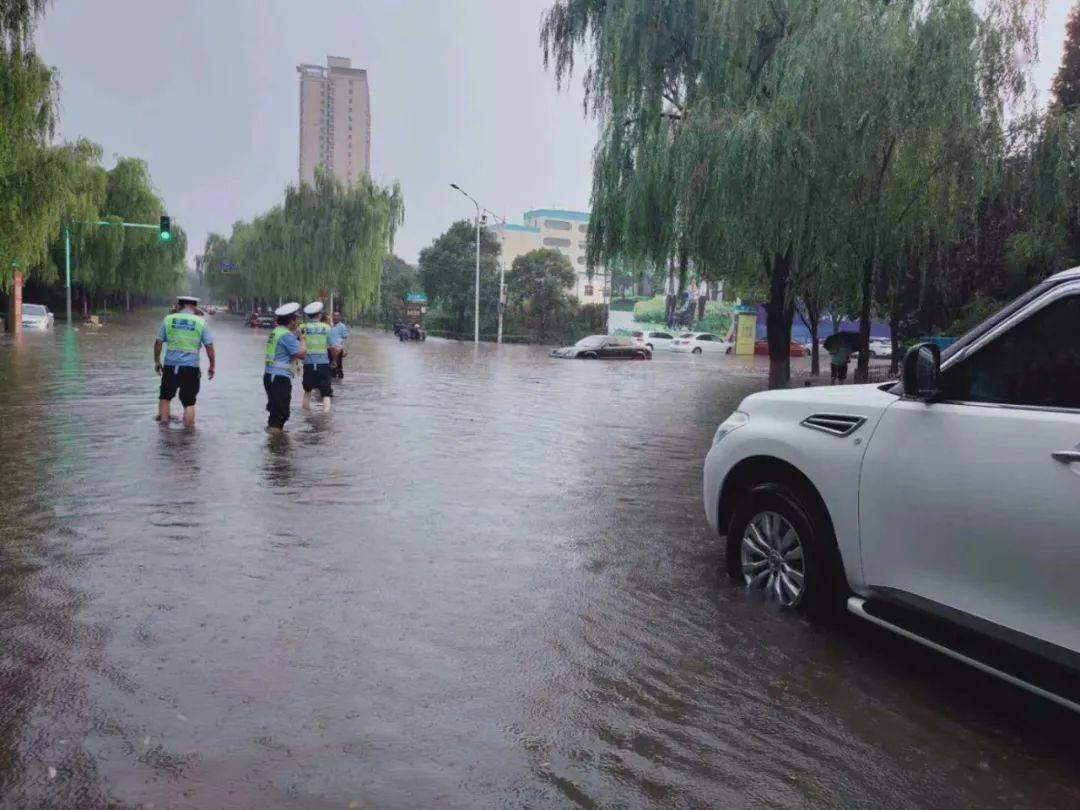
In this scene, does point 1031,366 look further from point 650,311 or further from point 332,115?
point 332,115

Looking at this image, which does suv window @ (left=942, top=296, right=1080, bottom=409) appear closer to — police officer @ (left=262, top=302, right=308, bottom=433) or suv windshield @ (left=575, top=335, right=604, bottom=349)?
police officer @ (left=262, top=302, right=308, bottom=433)

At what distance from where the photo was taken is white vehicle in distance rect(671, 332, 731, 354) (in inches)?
2163

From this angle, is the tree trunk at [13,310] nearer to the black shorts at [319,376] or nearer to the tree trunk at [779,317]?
the black shorts at [319,376]

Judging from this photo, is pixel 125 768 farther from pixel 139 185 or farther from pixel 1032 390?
pixel 139 185

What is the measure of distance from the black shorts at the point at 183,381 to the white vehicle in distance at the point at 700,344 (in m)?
44.5

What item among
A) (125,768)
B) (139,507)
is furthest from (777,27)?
(125,768)

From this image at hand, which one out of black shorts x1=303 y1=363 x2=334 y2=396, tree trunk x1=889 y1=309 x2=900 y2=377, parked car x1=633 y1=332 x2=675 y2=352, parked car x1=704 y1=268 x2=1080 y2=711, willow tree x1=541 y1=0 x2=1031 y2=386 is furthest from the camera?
parked car x1=633 y1=332 x2=675 y2=352

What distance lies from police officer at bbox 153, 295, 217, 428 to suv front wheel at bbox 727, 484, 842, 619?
26.1 ft

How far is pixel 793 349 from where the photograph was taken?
55.8 metres

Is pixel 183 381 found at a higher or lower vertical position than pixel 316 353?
lower

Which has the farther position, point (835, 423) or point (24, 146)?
point (24, 146)

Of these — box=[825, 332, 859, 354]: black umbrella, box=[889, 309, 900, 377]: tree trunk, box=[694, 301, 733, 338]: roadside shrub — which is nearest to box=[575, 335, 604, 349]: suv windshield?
box=[889, 309, 900, 377]: tree trunk

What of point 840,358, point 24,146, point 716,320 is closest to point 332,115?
point 716,320

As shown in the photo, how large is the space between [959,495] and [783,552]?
4.24ft
